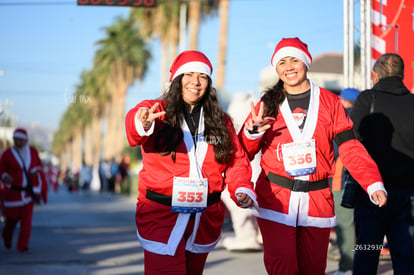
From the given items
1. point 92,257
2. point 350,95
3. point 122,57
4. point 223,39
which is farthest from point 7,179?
point 122,57

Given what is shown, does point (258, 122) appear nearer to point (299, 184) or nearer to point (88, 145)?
point (299, 184)

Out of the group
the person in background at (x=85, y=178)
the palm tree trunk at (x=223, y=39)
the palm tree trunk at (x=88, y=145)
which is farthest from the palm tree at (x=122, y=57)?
the palm tree trunk at (x=88, y=145)

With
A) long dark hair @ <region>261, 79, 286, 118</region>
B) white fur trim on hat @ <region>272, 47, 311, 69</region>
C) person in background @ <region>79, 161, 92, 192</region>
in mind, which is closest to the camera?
long dark hair @ <region>261, 79, 286, 118</region>

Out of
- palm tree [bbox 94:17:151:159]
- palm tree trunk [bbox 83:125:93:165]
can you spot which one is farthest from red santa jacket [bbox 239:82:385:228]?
palm tree trunk [bbox 83:125:93:165]

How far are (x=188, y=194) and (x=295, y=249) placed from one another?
0.81 meters

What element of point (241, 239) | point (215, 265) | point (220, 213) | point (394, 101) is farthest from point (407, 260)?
point (241, 239)

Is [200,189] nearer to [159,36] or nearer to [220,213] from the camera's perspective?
[220,213]

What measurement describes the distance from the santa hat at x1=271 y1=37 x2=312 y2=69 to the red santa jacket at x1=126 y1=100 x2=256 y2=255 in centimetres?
80

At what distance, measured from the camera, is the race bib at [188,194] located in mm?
4094

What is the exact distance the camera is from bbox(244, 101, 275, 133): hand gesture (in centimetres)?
427

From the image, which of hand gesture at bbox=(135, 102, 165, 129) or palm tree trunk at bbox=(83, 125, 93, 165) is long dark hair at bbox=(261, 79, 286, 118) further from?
palm tree trunk at bbox=(83, 125, 93, 165)

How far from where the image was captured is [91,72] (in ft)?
195

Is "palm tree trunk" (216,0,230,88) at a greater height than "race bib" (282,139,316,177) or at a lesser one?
greater

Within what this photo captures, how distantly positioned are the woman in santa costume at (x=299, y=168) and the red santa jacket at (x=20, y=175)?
21.5 ft
